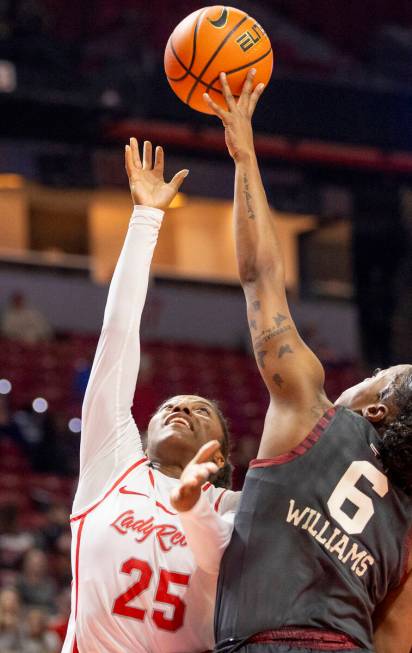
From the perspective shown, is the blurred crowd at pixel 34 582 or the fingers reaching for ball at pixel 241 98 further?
the blurred crowd at pixel 34 582

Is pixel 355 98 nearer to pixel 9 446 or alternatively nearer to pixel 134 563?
pixel 9 446

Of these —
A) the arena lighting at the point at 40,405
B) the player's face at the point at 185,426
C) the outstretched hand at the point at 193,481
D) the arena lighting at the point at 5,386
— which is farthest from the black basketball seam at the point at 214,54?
the arena lighting at the point at 5,386

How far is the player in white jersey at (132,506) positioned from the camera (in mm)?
3293

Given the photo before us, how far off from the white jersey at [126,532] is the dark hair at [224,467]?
324mm

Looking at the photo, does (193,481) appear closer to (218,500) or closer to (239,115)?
(218,500)

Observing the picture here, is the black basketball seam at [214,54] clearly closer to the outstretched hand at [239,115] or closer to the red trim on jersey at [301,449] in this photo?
the outstretched hand at [239,115]

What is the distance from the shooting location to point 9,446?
11.6 meters

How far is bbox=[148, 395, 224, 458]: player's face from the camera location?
363 centimetres

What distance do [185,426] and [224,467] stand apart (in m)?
0.34

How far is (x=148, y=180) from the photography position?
12.1ft

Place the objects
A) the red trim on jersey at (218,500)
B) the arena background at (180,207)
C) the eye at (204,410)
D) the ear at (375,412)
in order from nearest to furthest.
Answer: the ear at (375,412), the red trim on jersey at (218,500), the eye at (204,410), the arena background at (180,207)

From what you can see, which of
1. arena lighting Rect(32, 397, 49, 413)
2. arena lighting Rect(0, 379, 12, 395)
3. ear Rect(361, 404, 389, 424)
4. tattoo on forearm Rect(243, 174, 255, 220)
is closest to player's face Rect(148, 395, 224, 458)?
ear Rect(361, 404, 389, 424)

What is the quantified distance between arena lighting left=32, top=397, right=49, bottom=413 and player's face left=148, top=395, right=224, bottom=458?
8.67m

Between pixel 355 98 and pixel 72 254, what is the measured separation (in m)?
5.34
